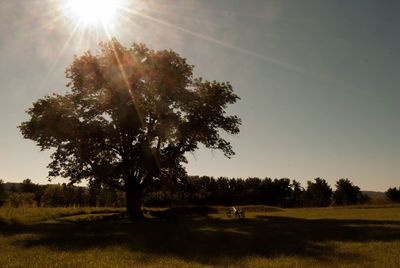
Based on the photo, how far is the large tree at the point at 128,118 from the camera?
41906 mm

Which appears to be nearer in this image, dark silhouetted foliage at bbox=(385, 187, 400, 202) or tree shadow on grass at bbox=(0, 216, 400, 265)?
tree shadow on grass at bbox=(0, 216, 400, 265)

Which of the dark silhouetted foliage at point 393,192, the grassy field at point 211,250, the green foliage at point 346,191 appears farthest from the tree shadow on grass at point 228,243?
the green foliage at point 346,191

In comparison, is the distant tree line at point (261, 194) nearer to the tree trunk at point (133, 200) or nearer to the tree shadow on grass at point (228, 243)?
the tree trunk at point (133, 200)

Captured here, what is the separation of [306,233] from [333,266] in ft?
34.4

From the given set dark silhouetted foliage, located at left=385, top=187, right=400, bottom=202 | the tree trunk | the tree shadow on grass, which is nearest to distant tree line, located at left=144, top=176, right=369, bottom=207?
dark silhouetted foliage, located at left=385, top=187, right=400, bottom=202

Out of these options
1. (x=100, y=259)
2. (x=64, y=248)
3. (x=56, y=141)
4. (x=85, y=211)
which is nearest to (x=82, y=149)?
(x=56, y=141)

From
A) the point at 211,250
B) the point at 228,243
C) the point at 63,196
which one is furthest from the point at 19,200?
the point at 63,196

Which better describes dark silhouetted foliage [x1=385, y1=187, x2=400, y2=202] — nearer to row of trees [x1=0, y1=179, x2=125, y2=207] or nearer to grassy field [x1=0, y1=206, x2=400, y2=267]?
row of trees [x1=0, y1=179, x2=125, y2=207]

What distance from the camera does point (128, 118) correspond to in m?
42.5

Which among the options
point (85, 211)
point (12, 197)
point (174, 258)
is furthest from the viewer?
point (12, 197)

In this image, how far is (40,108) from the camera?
141ft

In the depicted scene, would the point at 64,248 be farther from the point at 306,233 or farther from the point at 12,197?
the point at 12,197

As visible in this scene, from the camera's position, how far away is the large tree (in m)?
41.9

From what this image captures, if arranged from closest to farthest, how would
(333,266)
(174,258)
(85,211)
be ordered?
1. (333,266)
2. (174,258)
3. (85,211)
